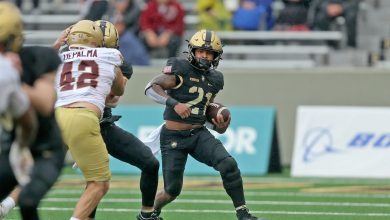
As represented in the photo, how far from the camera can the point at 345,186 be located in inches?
486

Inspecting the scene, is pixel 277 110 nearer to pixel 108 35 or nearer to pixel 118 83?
pixel 108 35

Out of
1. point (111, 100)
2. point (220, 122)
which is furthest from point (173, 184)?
point (111, 100)

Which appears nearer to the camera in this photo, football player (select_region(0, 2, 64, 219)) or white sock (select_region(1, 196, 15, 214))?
football player (select_region(0, 2, 64, 219))

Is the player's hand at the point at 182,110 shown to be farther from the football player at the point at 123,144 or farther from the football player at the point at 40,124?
the football player at the point at 40,124

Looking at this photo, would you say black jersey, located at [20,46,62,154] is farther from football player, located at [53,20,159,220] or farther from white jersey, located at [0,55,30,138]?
football player, located at [53,20,159,220]

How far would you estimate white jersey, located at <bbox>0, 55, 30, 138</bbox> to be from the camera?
5.82m

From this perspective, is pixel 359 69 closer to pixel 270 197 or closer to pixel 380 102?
pixel 380 102

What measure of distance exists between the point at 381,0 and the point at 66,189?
6.73m

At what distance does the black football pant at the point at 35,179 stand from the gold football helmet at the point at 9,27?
2.25ft

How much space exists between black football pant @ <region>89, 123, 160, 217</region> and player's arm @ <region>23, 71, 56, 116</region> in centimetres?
214

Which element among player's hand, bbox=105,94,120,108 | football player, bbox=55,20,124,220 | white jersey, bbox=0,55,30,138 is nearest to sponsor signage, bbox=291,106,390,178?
player's hand, bbox=105,94,120,108

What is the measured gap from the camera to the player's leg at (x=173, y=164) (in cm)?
893

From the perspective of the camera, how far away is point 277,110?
1437cm

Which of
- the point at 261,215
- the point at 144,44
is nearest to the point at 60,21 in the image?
the point at 144,44
